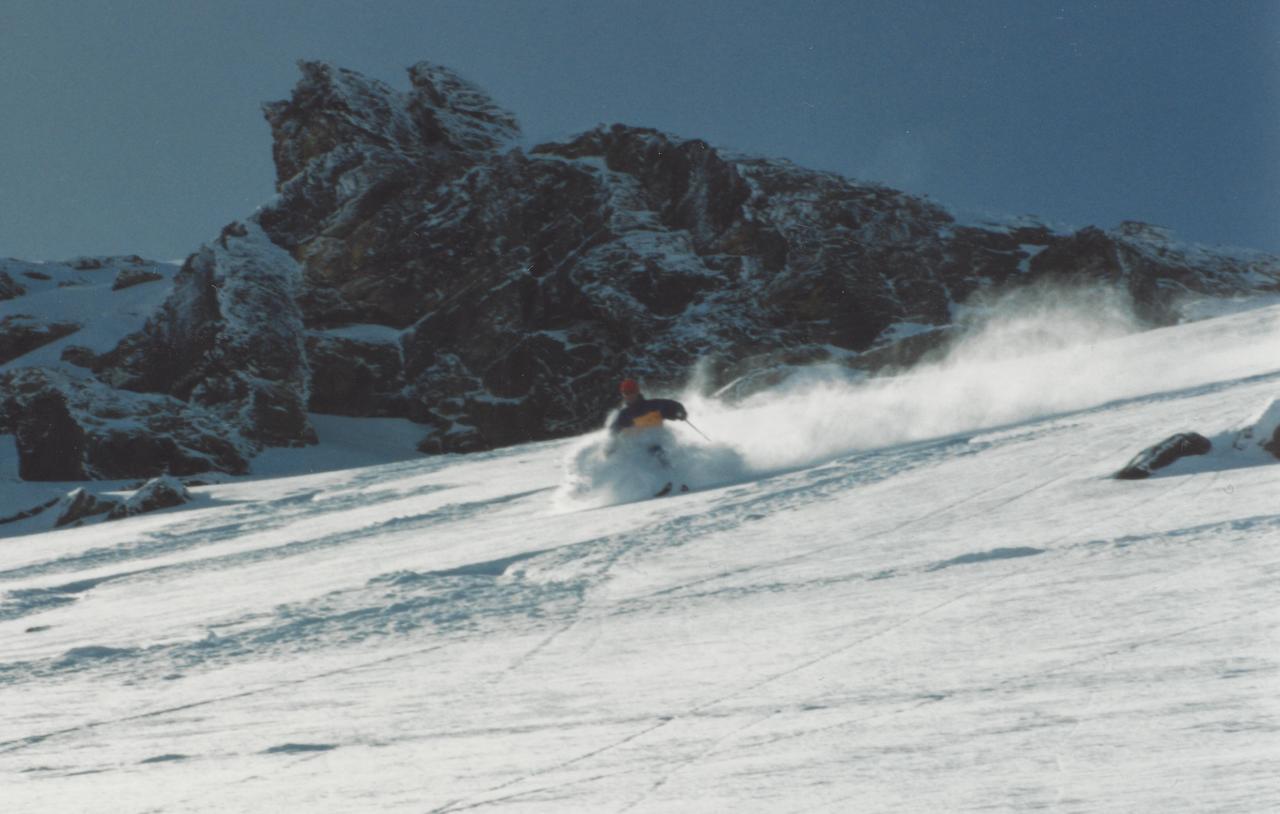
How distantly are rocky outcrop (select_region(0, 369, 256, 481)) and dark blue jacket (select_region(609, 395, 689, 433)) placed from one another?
124ft

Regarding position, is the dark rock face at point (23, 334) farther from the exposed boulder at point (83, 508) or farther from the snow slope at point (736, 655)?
the snow slope at point (736, 655)

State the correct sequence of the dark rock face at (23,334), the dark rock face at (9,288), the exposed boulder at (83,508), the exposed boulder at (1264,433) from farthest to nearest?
the dark rock face at (9,288) < the dark rock face at (23,334) < the exposed boulder at (83,508) < the exposed boulder at (1264,433)

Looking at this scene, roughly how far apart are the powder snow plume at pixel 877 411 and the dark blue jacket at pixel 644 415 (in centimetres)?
24

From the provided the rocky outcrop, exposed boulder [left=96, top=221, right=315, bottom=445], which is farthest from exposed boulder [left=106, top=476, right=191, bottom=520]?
exposed boulder [left=96, top=221, right=315, bottom=445]

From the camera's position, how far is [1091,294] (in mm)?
66250

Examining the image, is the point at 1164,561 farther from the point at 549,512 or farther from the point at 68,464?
the point at 68,464

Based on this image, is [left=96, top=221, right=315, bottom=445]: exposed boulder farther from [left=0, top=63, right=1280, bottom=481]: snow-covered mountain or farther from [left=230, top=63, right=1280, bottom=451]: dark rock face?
[left=230, top=63, right=1280, bottom=451]: dark rock face

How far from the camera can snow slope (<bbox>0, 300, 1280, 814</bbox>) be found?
2592 millimetres

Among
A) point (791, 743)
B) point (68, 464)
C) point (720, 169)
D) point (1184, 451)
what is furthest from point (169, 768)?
point (720, 169)

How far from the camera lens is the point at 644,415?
1238 cm

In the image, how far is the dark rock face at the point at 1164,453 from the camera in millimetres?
6809

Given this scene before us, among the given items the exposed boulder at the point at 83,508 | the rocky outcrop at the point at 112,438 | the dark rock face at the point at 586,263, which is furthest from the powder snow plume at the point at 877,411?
the dark rock face at the point at 586,263


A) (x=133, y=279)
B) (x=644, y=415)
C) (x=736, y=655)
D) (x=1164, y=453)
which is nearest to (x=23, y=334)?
(x=133, y=279)

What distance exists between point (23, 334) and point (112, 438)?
130 feet
